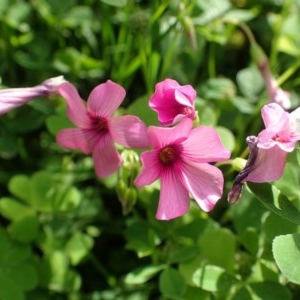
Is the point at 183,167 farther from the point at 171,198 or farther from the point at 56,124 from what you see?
the point at 56,124

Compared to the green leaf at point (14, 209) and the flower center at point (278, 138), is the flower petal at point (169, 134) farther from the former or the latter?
the green leaf at point (14, 209)

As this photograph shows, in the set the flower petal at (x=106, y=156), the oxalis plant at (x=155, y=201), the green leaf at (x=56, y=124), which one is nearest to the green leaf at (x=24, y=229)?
the oxalis plant at (x=155, y=201)

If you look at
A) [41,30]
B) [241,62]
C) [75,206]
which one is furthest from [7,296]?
[241,62]

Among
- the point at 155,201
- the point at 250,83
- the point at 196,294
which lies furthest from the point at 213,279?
the point at 250,83

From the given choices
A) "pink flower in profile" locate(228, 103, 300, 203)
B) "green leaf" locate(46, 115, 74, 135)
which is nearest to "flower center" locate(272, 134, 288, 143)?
"pink flower in profile" locate(228, 103, 300, 203)

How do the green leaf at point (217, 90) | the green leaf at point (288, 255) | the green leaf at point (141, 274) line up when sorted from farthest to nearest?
the green leaf at point (217, 90) → the green leaf at point (141, 274) → the green leaf at point (288, 255)

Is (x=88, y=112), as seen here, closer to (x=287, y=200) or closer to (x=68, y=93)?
(x=68, y=93)

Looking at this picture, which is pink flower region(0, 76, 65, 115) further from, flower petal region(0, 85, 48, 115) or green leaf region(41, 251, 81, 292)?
green leaf region(41, 251, 81, 292)
